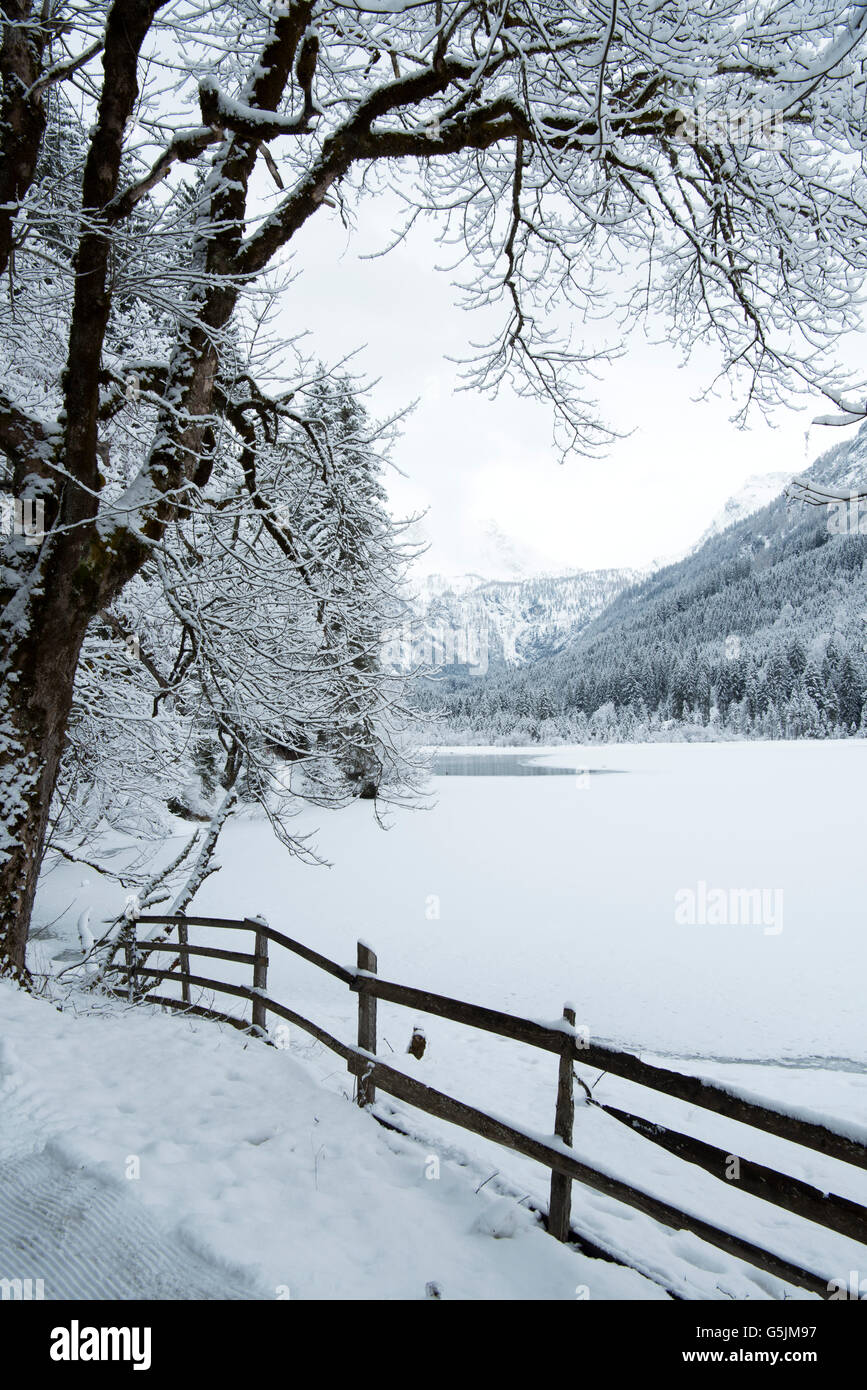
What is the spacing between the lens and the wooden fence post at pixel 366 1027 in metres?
4.98

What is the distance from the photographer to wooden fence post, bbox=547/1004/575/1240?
11.9 ft

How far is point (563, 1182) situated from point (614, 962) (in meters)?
9.51

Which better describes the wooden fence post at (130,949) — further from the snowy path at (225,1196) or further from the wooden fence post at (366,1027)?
the wooden fence post at (366,1027)

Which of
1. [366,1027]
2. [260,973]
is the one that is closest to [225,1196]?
[366,1027]

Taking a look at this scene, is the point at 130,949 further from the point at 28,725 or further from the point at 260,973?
the point at 28,725

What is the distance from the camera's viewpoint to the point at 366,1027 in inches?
201

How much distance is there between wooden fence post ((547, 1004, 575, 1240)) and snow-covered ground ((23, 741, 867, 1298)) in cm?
22

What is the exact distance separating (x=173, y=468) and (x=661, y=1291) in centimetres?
539

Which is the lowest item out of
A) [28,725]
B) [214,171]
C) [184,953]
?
[184,953]

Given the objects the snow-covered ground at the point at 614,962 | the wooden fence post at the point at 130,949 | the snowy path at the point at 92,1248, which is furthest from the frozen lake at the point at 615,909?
the snowy path at the point at 92,1248

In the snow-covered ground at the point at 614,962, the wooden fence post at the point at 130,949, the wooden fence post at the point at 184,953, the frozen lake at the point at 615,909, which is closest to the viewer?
Answer: the snow-covered ground at the point at 614,962

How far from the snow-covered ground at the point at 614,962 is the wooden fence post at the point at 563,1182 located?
220mm
